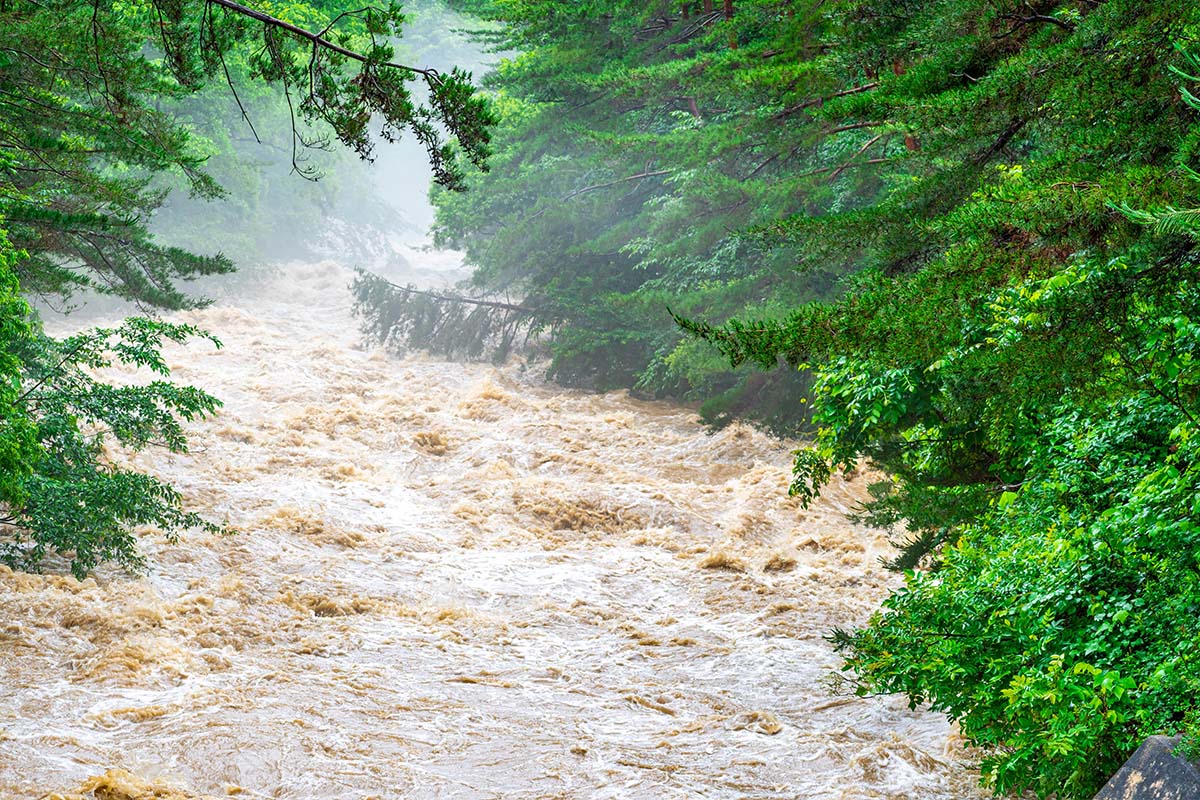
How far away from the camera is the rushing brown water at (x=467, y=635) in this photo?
5.94 meters

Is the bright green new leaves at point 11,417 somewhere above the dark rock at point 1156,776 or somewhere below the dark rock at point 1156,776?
below

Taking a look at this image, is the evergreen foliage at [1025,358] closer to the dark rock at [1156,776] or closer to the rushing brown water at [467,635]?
the dark rock at [1156,776]

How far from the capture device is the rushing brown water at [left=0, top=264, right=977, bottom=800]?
5941 mm

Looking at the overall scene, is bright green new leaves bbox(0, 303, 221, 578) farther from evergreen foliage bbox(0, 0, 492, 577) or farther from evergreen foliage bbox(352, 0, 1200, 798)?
evergreen foliage bbox(352, 0, 1200, 798)

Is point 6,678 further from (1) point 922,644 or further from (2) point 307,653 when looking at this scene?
(1) point 922,644

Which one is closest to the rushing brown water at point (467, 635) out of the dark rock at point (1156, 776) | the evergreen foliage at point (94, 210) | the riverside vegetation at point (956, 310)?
the riverside vegetation at point (956, 310)

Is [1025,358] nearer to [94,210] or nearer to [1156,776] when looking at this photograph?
[1156,776]

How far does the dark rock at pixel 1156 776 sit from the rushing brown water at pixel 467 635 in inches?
85.0

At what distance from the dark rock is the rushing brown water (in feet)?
7.08

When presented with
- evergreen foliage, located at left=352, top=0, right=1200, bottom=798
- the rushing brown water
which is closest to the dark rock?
evergreen foliage, located at left=352, top=0, right=1200, bottom=798

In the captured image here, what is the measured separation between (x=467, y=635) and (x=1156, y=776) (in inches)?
255

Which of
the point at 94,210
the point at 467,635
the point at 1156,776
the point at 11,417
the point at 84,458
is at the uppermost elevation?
the point at 1156,776

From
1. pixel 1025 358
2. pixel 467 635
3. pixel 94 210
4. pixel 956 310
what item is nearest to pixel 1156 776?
pixel 1025 358

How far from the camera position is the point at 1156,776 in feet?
A: 10.9
